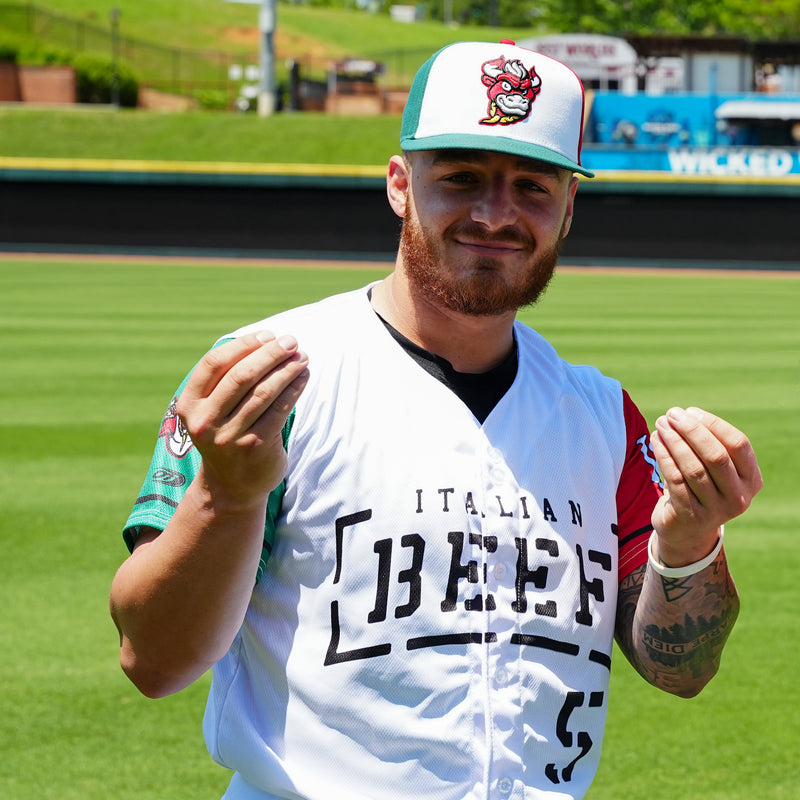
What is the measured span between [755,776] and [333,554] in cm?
250

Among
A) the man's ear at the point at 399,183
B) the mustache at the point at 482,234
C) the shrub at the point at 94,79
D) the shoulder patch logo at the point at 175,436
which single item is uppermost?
the man's ear at the point at 399,183

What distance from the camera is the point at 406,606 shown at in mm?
2051

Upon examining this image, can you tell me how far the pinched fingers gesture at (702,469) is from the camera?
1945 millimetres

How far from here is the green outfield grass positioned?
3.97 meters

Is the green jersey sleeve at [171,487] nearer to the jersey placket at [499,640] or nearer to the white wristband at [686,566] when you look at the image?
the jersey placket at [499,640]

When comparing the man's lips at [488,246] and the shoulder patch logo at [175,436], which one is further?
the man's lips at [488,246]

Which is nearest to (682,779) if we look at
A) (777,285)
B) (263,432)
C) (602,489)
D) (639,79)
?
(602,489)

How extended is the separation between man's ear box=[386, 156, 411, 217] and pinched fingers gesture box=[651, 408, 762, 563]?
667mm

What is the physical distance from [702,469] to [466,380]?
1.68ft

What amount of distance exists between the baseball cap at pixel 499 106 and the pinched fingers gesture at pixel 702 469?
1.74 feet

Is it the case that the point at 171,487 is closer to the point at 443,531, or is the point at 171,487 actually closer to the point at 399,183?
the point at 443,531

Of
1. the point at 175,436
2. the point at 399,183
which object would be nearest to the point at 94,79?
the point at 399,183

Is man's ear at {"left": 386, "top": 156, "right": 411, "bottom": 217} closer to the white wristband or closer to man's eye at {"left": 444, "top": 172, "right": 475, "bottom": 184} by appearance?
man's eye at {"left": 444, "top": 172, "right": 475, "bottom": 184}

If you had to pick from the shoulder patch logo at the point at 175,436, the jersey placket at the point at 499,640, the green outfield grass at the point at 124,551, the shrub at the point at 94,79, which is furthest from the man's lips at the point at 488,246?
the shrub at the point at 94,79
